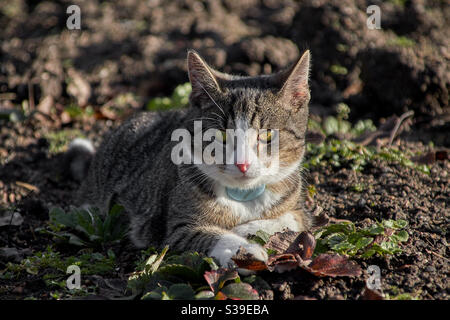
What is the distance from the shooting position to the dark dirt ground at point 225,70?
161 inches

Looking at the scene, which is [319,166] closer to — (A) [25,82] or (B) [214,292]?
(B) [214,292]

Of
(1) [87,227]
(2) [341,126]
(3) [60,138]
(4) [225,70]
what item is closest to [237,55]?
(4) [225,70]

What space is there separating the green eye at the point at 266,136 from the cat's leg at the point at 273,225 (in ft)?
1.91

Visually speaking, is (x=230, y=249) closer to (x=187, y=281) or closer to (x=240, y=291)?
(x=187, y=281)

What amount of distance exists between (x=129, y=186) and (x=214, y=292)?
195 cm

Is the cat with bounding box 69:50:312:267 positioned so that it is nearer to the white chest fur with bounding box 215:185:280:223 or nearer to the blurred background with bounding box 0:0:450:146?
the white chest fur with bounding box 215:185:280:223

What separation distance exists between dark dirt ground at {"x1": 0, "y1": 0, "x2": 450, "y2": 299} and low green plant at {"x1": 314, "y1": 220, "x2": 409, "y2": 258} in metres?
0.09

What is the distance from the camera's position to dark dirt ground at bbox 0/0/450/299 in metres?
4.09

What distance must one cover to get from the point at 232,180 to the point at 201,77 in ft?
2.50

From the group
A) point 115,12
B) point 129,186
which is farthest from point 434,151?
point 115,12

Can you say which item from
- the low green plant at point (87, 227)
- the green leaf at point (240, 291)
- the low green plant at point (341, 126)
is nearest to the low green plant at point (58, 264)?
the low green plant at point (87, 227)

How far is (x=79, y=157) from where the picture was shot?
536cm

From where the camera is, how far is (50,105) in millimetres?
6285

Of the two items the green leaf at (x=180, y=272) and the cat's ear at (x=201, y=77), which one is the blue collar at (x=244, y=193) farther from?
the green leaf at (x=180, y=272)
